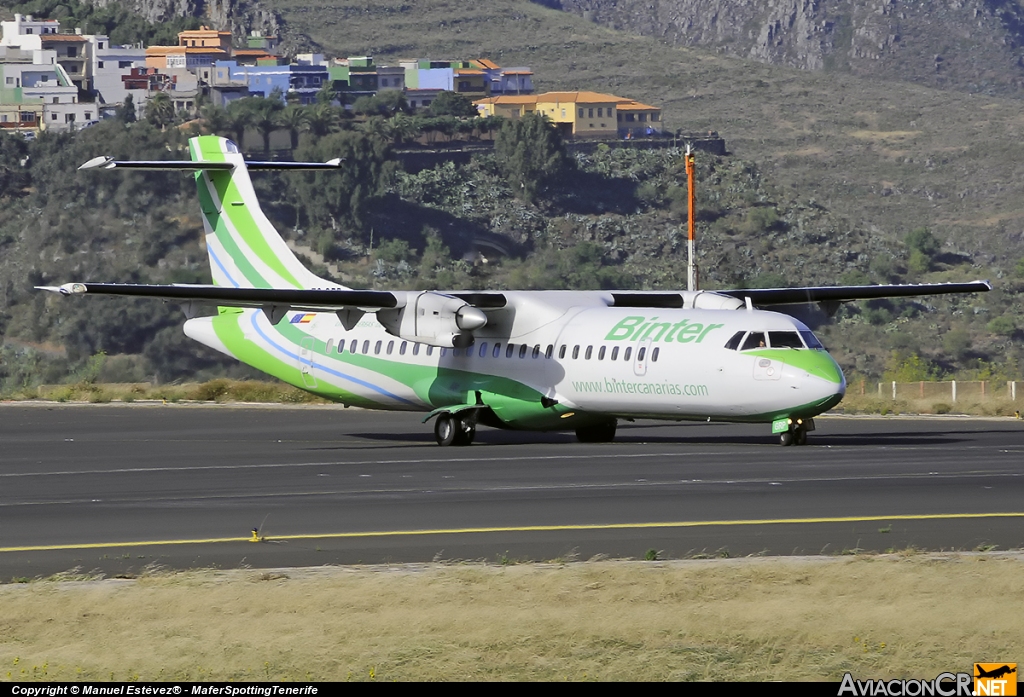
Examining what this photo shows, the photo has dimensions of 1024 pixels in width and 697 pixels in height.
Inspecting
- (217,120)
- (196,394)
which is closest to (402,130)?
(217,120)

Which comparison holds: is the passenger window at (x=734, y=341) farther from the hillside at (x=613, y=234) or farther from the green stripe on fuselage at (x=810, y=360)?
the hillside at (x=613, y=234)

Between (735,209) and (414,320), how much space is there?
102510 mm

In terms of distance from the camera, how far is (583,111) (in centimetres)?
17150

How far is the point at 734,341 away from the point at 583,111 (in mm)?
146419

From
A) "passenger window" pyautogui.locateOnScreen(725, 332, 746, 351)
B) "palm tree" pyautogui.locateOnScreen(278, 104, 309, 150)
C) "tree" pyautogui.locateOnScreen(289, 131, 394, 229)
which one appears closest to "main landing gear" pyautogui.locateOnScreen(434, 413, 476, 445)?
"passenger window" pyautogui.locateOnScreen(725, 332, 746, 351)

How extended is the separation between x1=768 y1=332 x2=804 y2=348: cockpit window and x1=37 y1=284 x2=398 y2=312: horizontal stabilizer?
7.04 m

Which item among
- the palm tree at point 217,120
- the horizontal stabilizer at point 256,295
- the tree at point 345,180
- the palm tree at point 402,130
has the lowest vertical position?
the tree at point 345,180

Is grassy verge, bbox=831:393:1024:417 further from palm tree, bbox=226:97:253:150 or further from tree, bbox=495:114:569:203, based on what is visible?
palm tree, bbox=226:97:253:150

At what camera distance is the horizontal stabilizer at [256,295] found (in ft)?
91.9

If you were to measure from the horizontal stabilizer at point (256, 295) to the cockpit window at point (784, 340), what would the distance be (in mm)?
7041

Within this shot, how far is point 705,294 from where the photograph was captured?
3228 cm

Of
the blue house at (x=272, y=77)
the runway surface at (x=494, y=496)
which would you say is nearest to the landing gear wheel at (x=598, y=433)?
the runway surface at (x=494, y=496)

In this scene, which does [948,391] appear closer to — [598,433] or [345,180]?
[598,433]

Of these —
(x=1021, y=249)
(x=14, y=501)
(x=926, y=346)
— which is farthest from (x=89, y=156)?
(x=14, y=501)
